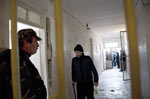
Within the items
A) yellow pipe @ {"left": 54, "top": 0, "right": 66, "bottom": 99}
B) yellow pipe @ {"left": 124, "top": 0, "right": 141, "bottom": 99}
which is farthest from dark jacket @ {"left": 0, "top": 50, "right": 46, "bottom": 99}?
yellow pipe @ {"left": 124, "top": 0, "right": 141, "bottom": 99}

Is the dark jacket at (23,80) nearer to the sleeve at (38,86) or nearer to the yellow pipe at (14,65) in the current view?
the sleeve at (38,86)

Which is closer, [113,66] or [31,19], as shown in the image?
[31,19]

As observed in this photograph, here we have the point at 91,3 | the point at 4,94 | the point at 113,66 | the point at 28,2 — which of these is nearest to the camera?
the point at 4,94

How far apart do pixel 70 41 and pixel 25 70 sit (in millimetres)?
2041

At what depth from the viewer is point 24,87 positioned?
0.87m

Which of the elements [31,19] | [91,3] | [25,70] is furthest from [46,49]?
[91,3]

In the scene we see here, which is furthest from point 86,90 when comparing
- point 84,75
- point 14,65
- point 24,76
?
point 14,65

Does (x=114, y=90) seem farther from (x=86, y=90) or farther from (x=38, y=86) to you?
(x=38, y=86)

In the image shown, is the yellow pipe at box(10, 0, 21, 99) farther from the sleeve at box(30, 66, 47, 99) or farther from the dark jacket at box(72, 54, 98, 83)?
the dark jacket at box(72, 54, 98, 83)

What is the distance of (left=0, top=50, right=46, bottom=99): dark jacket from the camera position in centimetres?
84

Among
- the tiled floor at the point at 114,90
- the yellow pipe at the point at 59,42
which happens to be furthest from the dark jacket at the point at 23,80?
the tiled floor at the point at 114,90

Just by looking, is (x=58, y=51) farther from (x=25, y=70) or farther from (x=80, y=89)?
(x=80, y=89)

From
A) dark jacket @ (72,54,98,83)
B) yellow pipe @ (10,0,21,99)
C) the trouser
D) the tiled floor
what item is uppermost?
yellow pipe @ (10,0,21,99)

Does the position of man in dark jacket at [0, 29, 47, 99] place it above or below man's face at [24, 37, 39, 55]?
below
